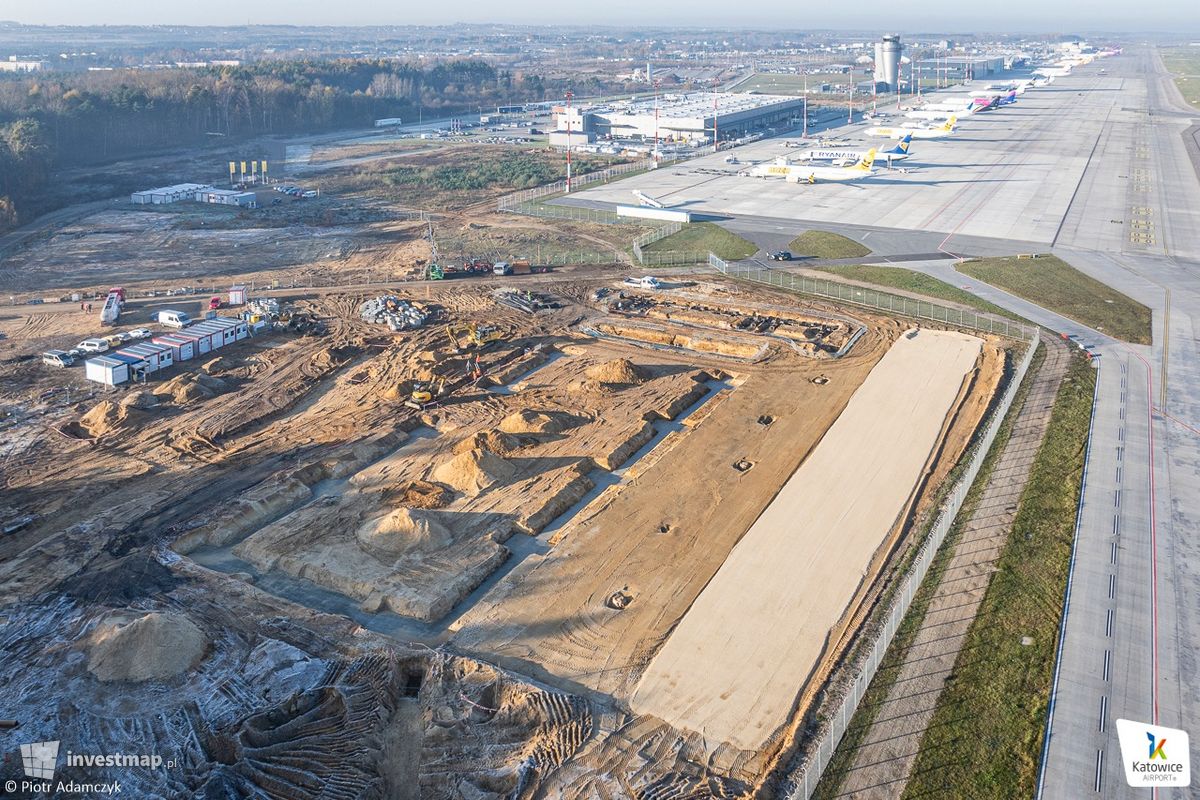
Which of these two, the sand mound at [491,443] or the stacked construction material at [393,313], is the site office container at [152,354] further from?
the sand mound at [491,443]

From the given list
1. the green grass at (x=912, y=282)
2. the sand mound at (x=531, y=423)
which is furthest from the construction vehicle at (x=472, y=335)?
the green grass at (x=912, y=282)

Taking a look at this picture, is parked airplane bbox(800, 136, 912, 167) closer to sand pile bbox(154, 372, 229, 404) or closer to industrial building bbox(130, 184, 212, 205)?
industrial building bbox(130, 184, 212, 205)

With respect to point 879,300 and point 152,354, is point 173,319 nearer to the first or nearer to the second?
point 152,354

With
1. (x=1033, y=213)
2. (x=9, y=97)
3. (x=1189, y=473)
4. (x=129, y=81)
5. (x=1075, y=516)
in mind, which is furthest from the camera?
(x=129, y=81)

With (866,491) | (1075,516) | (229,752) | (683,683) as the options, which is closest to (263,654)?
(229,752)

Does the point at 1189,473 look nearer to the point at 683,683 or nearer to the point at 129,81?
the point at 683,683
